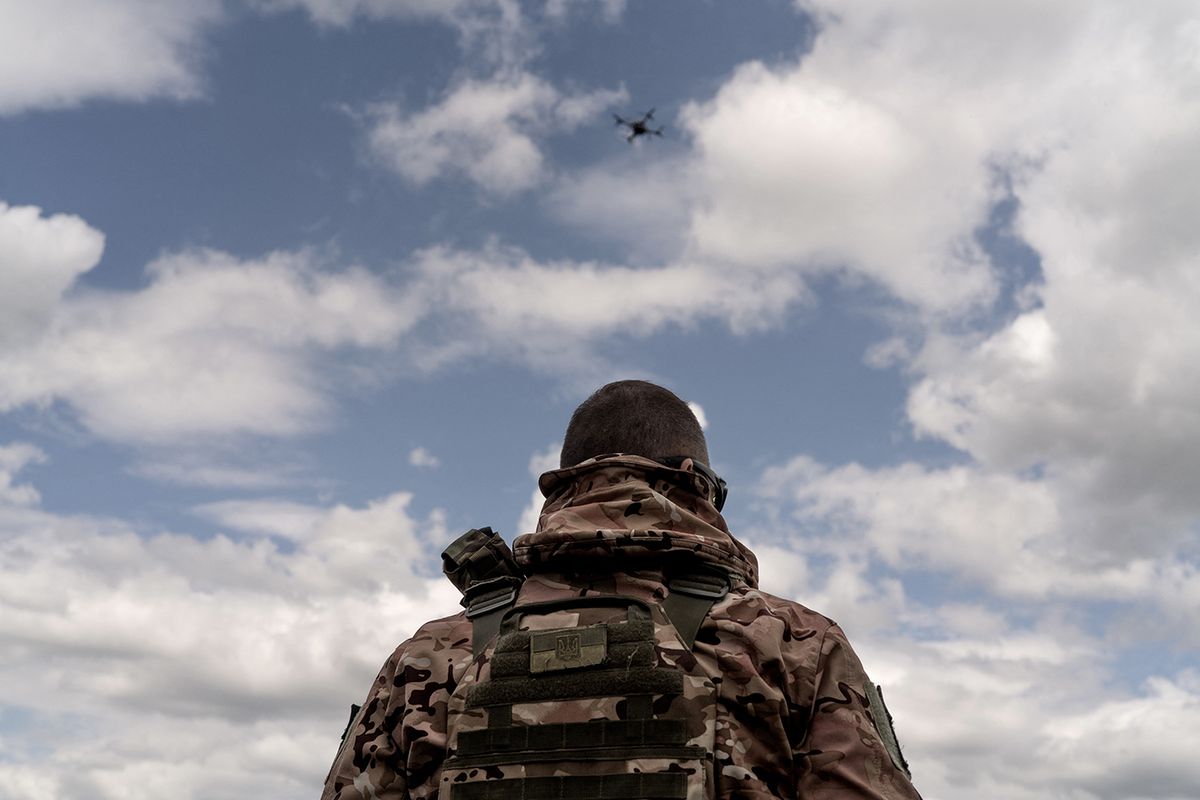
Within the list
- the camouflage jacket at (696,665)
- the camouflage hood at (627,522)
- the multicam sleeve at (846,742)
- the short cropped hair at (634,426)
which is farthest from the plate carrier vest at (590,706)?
the short cropped hair at (634,426)

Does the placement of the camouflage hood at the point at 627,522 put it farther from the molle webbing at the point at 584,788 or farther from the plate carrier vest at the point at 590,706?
the molle webbing at the point at 584,788

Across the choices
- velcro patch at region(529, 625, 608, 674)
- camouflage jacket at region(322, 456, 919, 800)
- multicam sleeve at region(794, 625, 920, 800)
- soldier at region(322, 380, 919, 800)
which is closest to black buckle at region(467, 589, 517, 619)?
soldier at region(322, 380, 919, 800)

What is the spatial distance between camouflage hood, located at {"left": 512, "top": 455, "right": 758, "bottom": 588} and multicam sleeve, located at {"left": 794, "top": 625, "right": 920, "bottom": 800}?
0.87m

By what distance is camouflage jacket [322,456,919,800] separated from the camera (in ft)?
22.1

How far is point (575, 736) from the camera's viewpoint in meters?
6.93

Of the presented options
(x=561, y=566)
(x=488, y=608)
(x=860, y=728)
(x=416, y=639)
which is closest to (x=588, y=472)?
(x=561, y=566)

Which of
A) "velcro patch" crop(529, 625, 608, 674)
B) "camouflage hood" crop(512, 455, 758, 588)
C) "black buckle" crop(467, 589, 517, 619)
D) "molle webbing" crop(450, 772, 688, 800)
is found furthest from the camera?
"black buckle" crop(467, 589, 517, 619)

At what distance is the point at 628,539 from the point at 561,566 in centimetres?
56

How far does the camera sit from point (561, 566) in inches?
294

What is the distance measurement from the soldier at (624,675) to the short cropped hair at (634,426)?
21 mm

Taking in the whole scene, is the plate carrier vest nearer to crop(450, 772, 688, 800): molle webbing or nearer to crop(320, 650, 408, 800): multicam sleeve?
crop(450, 772, 688, 800): molle webbing

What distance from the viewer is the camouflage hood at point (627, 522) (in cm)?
720

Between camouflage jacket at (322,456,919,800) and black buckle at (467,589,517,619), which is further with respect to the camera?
black buckle at (467,589,517,619)

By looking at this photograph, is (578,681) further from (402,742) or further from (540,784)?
(402,742)
